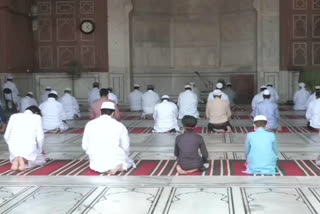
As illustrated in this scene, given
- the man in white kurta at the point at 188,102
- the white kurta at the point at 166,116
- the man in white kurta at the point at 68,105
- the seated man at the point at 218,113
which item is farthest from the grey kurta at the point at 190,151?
the man in white kurta at the point at 68,105

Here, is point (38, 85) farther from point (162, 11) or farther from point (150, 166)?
point (150, 166)

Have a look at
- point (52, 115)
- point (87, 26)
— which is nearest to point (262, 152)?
point (52, 115)

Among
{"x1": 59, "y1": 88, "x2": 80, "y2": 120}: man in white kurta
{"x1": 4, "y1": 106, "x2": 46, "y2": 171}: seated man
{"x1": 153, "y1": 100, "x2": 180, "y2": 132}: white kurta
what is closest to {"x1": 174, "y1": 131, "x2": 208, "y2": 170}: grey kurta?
{"x1": 4, "y1": 106, "x2": 46, "y2": 171}: seated man

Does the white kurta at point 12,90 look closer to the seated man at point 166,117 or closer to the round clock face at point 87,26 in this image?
the round clock face at point 87,26

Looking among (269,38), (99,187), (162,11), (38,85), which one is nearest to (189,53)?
(162,11)

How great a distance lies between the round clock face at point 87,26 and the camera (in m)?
14.5

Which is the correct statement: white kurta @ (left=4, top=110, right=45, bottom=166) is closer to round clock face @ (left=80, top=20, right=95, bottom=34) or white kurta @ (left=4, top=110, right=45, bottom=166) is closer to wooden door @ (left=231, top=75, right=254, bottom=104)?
round clock face @ (left=80, top=20, right=95, bottom=34)

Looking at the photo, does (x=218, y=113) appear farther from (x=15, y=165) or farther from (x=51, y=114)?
(x=15, y=165)

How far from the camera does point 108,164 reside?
5.13 metres

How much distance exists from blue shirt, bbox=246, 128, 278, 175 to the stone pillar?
9.58m

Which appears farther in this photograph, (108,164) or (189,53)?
(189,53)

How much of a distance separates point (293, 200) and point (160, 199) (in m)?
1.01

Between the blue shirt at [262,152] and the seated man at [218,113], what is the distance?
10.2 ft

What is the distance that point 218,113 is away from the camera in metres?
8.12
